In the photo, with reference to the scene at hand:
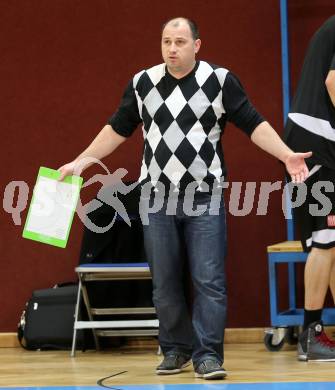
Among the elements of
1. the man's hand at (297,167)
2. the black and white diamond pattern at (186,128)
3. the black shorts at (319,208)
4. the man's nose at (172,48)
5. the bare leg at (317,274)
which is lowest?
the bare leg at (317,274)

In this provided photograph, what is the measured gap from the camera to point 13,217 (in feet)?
18.4

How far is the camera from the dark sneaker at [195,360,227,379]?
359 centimetres

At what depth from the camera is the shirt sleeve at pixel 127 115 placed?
3896mm

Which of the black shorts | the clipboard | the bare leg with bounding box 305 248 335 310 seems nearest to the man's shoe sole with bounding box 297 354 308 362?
the bare leg with bounding box 305 248 335 310

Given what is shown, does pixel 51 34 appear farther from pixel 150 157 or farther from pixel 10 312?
pixel 150 157

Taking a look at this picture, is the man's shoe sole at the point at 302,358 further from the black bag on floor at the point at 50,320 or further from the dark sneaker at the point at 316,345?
the black bag on floor at the point at 50,320

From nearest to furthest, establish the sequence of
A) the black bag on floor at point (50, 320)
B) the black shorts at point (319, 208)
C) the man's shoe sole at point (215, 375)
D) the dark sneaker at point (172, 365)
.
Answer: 1. the man's shoe sole at point (215, 375)
2. the dark sneaker at point (172, 365)
3. the black shorts at point (319, 208)
4. the black bag on floor at point (50, 320)

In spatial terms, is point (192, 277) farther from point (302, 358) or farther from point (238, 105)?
point (302, 358)

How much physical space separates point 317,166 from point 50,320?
1839 mm

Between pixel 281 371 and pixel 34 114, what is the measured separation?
244 centimetres

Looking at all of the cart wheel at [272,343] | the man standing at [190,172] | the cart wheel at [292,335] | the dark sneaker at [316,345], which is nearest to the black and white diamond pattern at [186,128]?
the man standing at [190,172]

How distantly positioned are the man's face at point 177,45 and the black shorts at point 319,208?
89cm

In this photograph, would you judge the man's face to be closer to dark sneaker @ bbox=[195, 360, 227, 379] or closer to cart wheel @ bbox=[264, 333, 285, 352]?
dark sneaker @ bbox=[195, 360, 227, 379]

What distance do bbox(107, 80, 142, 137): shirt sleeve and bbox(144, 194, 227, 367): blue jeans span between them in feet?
1.34
